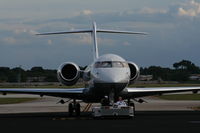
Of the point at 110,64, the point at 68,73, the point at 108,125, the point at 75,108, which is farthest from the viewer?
the point at 68,73

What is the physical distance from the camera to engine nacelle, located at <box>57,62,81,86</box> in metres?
30.2

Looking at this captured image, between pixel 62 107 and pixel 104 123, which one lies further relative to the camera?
pixel 62 107

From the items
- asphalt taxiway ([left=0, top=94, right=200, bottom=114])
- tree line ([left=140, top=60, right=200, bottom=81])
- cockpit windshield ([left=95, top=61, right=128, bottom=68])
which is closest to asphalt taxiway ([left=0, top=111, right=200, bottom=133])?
cockpit windshield ([left=95, top=61, right=128, bottom=68])

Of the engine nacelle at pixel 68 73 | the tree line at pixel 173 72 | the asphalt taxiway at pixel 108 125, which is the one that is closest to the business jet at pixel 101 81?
the engine nacelle at pixel 68 73

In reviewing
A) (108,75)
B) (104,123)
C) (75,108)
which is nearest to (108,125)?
(104,123)

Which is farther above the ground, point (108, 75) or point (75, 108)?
point (108, 75)

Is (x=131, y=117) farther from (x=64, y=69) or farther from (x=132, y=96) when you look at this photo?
(x=64, y=69)

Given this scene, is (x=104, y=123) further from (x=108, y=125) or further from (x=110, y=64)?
(x=110, y=64)

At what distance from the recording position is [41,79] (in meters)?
199

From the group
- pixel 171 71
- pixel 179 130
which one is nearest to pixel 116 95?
pixel 179 130

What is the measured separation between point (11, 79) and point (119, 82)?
17265 cm

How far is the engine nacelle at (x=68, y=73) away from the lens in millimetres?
30172

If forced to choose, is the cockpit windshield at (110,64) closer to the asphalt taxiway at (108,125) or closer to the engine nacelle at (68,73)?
the engine nacelle at (68,73)

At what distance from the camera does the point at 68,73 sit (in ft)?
99.8
